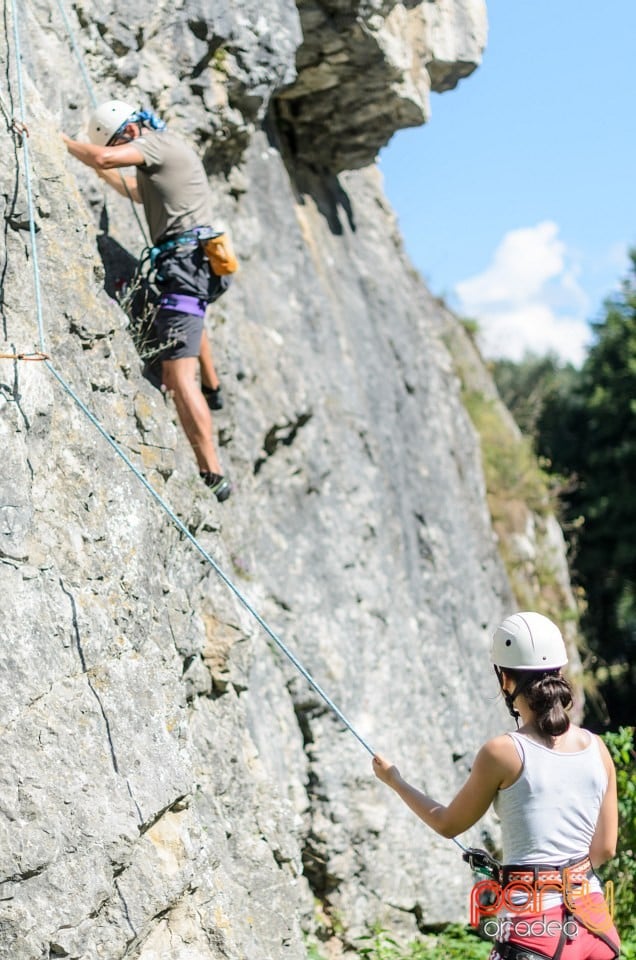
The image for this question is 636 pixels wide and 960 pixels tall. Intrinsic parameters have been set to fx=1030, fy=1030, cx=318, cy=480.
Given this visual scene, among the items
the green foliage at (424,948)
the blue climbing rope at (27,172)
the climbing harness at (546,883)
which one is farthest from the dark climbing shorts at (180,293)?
the green foliage at (424,948)

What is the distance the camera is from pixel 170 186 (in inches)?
261

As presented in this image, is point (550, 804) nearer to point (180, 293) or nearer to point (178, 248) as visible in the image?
point (180, 293)

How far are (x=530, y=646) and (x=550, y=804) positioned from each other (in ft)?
1.64

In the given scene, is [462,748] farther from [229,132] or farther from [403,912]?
[229,132]

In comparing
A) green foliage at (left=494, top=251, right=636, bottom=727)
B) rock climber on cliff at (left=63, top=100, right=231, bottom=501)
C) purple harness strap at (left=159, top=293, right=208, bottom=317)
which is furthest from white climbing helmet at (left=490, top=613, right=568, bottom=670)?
green foliage at (left=494, top=251, right=636, bottom=727)

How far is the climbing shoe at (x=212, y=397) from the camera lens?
7930 millimetres

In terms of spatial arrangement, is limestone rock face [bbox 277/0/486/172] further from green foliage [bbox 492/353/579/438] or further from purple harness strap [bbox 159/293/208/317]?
green foliage [bbox 492/353/579/438]

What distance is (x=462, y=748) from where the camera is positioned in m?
10.5

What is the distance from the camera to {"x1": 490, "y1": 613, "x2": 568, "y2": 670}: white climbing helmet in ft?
11.1

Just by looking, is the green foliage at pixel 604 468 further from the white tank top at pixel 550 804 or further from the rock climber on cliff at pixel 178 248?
the white tank top at pixel 550 804

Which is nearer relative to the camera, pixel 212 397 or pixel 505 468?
pixel 212 397

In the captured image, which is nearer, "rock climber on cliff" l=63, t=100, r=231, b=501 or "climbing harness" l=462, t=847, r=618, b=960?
"climbing harness" l=462, t=847, r=618, b=960

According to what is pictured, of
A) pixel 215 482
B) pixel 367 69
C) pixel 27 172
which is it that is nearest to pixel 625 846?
pixel 215 482

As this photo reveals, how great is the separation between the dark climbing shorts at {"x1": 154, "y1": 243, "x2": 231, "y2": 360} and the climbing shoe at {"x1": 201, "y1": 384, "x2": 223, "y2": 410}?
1.18 meters
